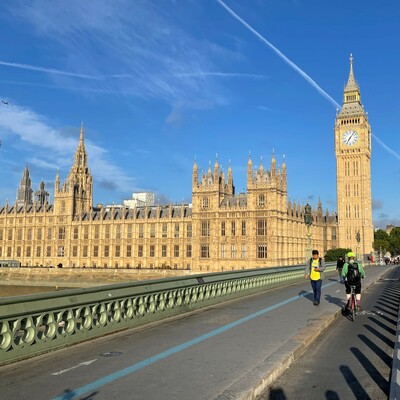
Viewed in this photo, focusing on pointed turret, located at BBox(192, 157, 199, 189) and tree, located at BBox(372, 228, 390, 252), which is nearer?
pointed turret, located at BBox(192, 157, 199, 189)

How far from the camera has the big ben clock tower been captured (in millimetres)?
115188

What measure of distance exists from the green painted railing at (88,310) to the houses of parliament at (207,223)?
58.7 m

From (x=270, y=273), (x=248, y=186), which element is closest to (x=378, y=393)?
(x=270, y=273)

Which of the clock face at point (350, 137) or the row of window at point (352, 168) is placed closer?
the row of window at point (352, 168)

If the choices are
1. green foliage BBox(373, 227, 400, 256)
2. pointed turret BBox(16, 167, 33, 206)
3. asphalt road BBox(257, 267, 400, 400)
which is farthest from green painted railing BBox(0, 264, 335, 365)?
pointed turret BBox(16, 167, 33, 206)

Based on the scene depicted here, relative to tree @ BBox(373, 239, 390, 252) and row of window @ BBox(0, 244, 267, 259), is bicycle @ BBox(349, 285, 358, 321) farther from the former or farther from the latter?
tree @ BBox(373, 239, 390, 252)

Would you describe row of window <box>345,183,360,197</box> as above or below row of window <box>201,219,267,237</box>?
above

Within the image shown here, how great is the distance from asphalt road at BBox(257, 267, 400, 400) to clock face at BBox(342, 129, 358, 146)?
11226 cm

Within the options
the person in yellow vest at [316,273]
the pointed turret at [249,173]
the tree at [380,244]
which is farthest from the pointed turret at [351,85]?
the person in yellow vest at [316,273]

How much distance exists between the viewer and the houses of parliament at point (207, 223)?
83062mm

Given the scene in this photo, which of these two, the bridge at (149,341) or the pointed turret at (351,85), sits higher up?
the pointed turret at (351,85)

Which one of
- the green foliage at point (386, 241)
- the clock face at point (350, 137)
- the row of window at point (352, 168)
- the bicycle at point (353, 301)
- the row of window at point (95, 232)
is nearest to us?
the bicycle at point (353, 301)

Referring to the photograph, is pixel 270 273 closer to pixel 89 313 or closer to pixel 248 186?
pixel 89 313

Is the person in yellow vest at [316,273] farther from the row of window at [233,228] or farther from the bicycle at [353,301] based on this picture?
the row of window at [233,228]
